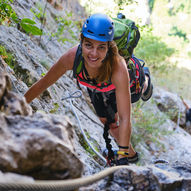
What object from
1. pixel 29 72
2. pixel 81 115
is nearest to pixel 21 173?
pixel 29 72

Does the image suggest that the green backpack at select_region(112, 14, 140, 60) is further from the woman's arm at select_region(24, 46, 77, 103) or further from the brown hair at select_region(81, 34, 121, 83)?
the woman's arm at select_region(24, 46, 77, 103)

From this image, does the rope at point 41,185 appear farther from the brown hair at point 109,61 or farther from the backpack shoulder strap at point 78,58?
the backpack shoulder strap at point 78,58

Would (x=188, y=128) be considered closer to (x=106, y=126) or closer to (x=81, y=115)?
(x=81, y=115)

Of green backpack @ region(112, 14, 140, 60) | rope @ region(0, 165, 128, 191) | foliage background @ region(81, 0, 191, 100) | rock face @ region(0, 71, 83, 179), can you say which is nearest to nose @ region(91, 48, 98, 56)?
green backpack @ region(112, 14, 140, 60)

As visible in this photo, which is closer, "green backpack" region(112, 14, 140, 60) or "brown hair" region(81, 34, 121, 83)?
"brown hair" region(81, 34, 121, 83)

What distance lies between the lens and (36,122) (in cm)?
157

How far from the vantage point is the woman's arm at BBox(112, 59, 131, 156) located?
2.52 meters

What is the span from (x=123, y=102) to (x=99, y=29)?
80 centimetres

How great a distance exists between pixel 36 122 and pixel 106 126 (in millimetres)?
1973

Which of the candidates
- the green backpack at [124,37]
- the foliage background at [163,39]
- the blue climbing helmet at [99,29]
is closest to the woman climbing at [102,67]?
the blue climbing helmet at [99,29]

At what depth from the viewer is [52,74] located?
294 cm

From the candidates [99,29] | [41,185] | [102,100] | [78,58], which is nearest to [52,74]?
[78,58]

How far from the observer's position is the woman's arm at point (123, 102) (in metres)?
2.52

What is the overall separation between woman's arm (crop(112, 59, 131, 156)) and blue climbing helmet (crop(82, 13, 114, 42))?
0.33 metres
